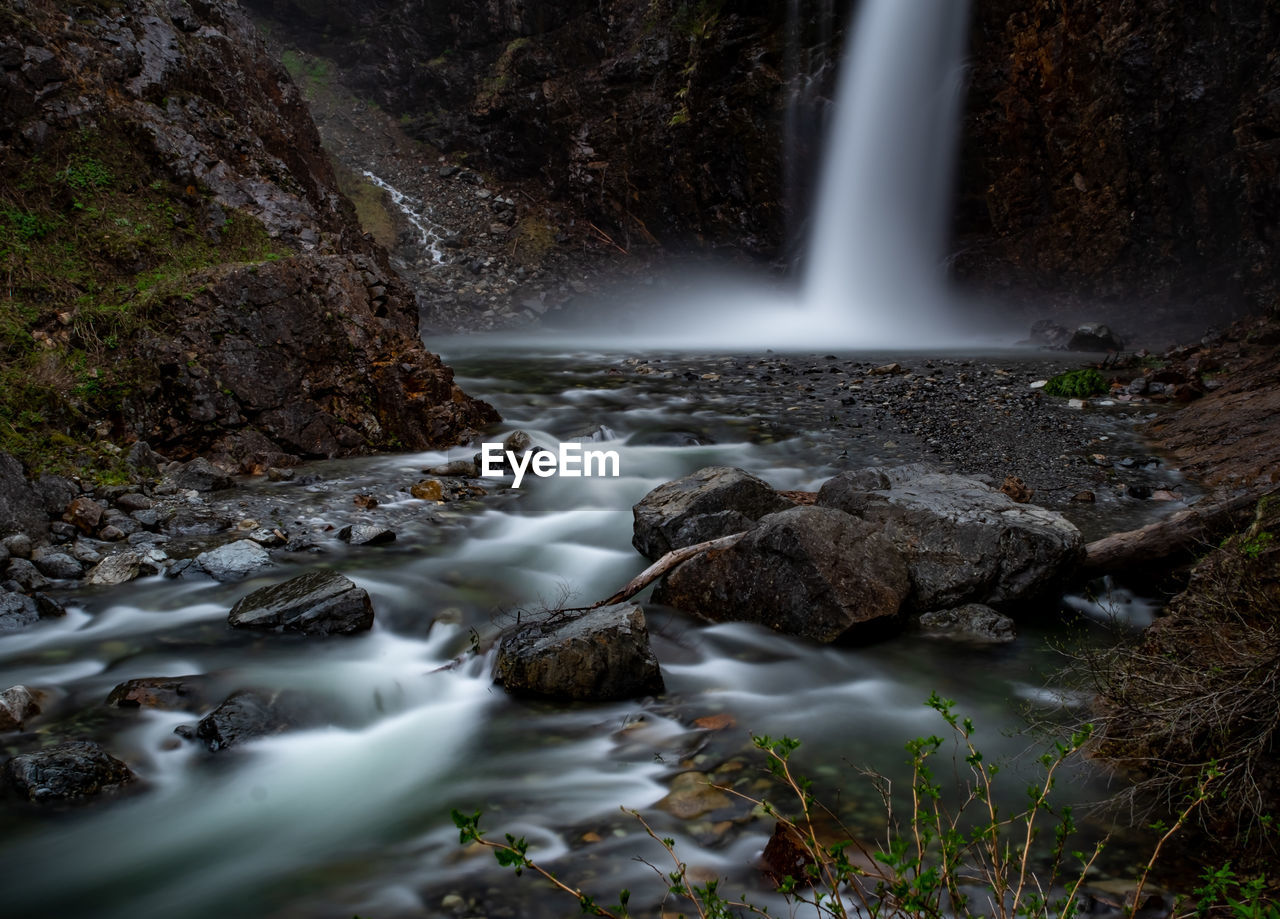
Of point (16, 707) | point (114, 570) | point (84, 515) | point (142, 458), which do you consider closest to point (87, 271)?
point (142, 458)

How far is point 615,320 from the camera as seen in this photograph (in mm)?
22281

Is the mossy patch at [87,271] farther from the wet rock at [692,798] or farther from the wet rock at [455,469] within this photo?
the wet rock at [692,798]

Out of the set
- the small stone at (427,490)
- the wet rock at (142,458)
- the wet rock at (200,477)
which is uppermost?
the wet rock at (142,458)

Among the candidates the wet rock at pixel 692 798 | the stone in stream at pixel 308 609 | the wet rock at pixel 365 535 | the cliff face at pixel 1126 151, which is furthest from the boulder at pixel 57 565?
the cliff face at pixel 1126 151

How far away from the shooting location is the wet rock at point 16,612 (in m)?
4.50

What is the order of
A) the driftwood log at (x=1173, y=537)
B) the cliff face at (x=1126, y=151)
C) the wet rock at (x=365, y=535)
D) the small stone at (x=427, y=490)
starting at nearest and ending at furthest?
the driftwood log at (x=1173, y=537) → the wet rock at (x=365, y=535) → the small stone at (x=427, y=490) → the cliff face at (x=1126, y=151)

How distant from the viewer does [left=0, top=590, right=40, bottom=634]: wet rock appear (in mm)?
4496

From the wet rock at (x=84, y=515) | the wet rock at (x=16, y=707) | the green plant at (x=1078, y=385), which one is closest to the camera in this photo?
the wet rock at (x=16, y=707)

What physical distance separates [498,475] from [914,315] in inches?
586

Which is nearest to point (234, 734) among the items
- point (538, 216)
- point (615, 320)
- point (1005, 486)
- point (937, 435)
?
point (1005, 486)

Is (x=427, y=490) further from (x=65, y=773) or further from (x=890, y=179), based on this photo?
(x=890, y=179)

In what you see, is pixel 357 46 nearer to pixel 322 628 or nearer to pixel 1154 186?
pixel 1154 186

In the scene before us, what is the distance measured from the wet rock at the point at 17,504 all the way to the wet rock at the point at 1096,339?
1507 centimetres

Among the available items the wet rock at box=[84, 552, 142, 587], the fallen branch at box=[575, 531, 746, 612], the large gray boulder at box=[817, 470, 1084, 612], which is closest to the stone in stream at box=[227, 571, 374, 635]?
the wet rock at box=[84, 552, 142, 587]
